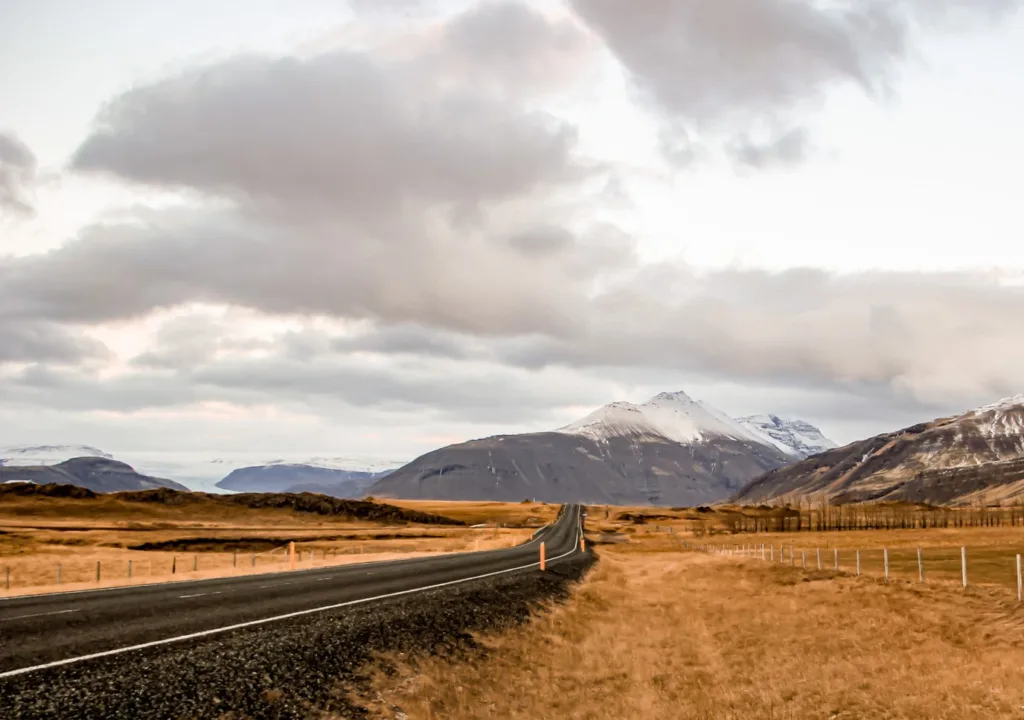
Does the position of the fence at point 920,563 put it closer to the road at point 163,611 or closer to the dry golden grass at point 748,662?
the dry golden grass at point 748,662

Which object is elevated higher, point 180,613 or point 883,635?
point 180,613

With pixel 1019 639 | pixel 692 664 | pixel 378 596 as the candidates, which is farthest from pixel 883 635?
pixel 378 596

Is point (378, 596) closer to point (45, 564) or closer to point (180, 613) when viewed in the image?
point (180, 613)

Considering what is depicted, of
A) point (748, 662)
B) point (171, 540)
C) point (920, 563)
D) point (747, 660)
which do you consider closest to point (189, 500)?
point (171, 540)

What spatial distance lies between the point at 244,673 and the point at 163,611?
8213 mm

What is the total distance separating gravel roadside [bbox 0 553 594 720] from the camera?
14.0 m

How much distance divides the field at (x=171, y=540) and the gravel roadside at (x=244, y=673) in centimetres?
1883

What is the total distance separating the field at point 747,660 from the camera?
21031 millimetres

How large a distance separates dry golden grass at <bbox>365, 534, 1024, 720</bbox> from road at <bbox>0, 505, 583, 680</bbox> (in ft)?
16.7

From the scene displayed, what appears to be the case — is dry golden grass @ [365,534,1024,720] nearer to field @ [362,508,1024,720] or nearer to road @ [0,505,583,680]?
field @ [362,508,1024,720]

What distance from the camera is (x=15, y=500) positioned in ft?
604

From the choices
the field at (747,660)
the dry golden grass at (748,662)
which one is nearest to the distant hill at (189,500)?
the field at (747,660)

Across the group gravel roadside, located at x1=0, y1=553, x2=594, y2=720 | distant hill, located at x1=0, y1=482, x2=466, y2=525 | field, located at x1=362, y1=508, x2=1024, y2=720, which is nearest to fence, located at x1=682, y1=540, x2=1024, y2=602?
field, located at x1=362, y1=508, x2=1024, y2=720

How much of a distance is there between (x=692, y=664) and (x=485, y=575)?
16723mm
